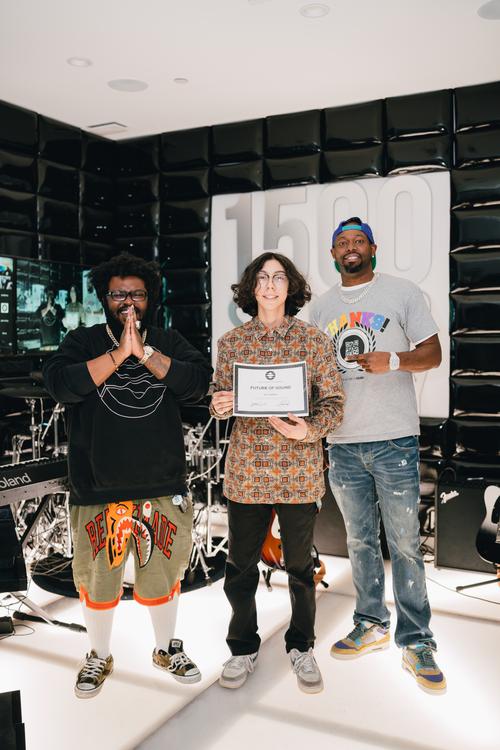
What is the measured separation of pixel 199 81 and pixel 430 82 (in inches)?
57.2

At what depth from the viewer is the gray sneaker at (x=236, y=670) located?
2.58 m

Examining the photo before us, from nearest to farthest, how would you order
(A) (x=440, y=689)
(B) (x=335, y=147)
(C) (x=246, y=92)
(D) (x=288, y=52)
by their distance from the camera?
(A) (x=440, y=689) → (D) (x=288, y=52) → (C) (x=246, y=92) → (B) (x=335, y=147)

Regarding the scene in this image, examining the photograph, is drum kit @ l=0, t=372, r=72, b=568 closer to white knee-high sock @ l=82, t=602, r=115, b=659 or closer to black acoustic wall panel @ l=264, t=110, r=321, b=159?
white knee-high sock @ l=82, t=602, r=115, b=659

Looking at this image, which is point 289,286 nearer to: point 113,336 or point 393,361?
point 393,361

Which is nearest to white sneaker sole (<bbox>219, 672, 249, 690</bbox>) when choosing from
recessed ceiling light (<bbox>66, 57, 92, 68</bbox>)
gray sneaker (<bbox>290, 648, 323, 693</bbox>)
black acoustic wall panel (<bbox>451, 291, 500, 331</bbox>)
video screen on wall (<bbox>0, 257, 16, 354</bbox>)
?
gray sneaker (<bbox>290, 648, 323, 693</bbox>)

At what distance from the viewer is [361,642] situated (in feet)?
9.28

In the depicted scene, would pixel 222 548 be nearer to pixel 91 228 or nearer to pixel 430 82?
pixel 91 228

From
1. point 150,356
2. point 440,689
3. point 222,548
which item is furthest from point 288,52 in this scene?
point 440,689

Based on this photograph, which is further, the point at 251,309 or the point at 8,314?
the point at 8,314

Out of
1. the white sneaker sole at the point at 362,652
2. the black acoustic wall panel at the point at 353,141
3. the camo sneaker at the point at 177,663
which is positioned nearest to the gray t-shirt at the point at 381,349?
the white sneaker sole at the point at 362,652

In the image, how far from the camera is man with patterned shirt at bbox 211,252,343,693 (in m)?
2.44

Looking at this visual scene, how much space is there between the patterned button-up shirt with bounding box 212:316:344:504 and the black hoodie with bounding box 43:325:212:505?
0.65 feet

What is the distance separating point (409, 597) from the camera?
266 cm

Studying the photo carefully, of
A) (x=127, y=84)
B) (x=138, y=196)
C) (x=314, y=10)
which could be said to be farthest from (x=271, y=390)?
(x=138, y=196)
